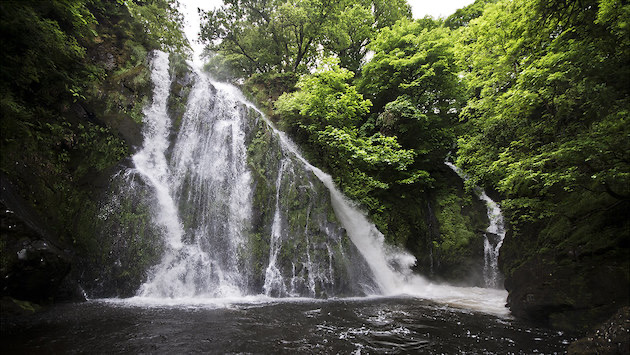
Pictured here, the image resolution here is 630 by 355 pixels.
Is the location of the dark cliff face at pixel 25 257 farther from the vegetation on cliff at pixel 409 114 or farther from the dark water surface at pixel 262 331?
the dark water surface at pixel 262 331

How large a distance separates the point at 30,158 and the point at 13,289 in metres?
3.52

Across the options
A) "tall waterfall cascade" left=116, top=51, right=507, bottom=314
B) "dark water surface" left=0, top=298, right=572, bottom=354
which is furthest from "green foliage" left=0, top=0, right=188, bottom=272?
"dark water surface" left=0, top=298, right=572, bottom=354

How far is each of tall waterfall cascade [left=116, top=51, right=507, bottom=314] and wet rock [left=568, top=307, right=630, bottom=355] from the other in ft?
12.3

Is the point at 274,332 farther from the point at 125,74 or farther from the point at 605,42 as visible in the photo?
the point at 125,74

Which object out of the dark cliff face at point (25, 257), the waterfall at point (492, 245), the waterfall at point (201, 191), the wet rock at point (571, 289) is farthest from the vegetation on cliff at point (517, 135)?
the dark cliff face at point (25, 257)

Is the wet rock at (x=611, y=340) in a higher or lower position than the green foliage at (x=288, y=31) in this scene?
lower

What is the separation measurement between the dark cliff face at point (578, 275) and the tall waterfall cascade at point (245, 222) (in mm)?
1598

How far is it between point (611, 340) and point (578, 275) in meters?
2.37

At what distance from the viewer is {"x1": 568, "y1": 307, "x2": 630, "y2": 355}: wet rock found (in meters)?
3.66

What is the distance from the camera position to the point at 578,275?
568cm

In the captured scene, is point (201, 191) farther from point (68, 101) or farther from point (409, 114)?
point (409, 114)

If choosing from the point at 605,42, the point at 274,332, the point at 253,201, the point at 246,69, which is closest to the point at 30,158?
the point at 253,201

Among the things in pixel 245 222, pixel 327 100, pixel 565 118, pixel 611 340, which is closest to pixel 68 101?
pixel 245 222

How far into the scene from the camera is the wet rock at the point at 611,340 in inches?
144
